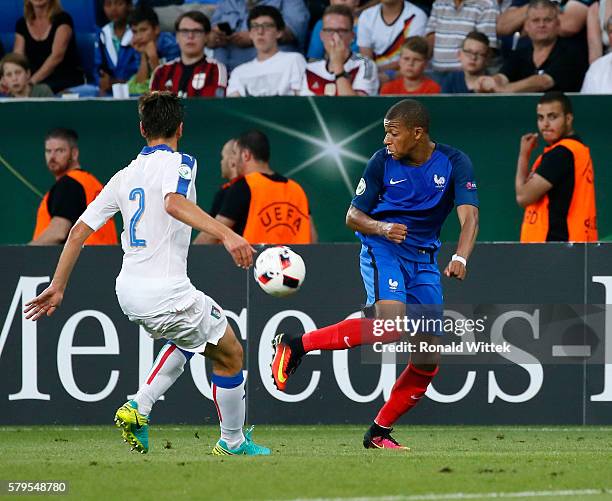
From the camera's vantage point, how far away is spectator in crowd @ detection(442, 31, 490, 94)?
12227mm

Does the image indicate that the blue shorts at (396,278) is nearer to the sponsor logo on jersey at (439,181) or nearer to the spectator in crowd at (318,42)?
the sponsor logo on jersey at (439,181)

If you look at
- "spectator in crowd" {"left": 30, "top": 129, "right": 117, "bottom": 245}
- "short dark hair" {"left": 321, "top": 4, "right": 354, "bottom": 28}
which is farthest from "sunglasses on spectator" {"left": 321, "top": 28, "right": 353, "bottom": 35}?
"spectator in crowd" {"left": 30, "top": 129, "right": 117, "bottom": 245}

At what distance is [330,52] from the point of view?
12.5 metres

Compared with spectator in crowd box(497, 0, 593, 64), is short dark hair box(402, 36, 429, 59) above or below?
below

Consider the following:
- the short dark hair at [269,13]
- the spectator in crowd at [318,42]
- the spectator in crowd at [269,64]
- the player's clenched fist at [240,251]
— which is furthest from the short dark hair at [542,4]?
the player's clenched fist at [240,251]

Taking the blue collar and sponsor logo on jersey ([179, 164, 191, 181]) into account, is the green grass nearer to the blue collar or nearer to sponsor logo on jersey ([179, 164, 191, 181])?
sponsor logo on jersey ([179, 164, 191, 181])

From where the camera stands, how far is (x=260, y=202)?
36.2ft

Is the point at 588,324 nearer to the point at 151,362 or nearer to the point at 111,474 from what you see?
the point at 151,362

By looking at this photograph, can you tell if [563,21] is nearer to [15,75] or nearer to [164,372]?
[15,75]

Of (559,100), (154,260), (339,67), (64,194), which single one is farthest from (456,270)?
(339,67)

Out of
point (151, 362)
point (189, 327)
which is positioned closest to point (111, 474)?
point (189, 327)

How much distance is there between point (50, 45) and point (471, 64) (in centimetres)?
472

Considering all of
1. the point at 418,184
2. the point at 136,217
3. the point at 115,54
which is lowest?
the point at 136,217

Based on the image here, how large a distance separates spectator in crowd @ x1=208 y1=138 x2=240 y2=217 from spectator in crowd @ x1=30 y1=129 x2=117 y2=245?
1.11 m
